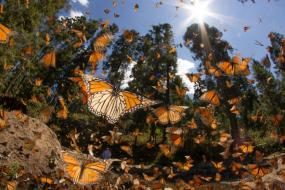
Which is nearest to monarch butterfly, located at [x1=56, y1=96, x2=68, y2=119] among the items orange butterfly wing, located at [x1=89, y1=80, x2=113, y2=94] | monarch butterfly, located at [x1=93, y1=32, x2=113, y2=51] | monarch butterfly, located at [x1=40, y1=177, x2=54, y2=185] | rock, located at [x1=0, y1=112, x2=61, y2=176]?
monarch butterfly, located at [x1=93, y1=32, x2=113, y2=51]

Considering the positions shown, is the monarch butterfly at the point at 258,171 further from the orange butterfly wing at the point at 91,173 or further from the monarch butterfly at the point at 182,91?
the orange butterfly wing at the point at 91,173

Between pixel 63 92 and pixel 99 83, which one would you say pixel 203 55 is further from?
pixel 99 83

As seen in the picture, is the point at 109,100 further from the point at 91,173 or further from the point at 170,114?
the point at 170,114

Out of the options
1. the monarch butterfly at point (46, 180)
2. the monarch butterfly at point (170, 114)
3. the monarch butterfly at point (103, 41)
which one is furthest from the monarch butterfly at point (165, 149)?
the monarch butterfly at point (46, 180)

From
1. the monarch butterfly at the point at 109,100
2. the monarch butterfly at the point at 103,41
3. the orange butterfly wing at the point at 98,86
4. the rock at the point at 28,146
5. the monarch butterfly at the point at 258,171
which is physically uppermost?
the monarch butterfly at the point at 103,41

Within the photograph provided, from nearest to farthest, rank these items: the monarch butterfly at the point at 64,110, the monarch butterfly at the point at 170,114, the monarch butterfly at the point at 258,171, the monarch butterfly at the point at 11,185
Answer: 1. the monarch butterfly at the point at 11,185
2. the monarch butterfly at the point at 170,114
3. the monarch butterfly at the point at 258,171
4. the monarch butterfly at the point at 64,110

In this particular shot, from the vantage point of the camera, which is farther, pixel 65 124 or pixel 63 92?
pixel 63 92

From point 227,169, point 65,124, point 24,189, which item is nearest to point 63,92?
point 65,124

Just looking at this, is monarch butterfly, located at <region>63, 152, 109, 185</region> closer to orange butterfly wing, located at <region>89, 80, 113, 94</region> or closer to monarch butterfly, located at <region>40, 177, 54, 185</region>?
orange butterfly wing, located at <region>89, 80, 113, 94</region>
